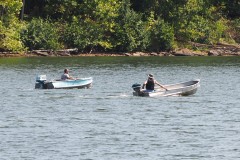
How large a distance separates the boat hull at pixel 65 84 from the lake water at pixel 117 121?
0.79m

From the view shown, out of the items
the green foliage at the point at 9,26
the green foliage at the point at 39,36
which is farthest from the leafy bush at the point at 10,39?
the green foliage at the point at 39,36

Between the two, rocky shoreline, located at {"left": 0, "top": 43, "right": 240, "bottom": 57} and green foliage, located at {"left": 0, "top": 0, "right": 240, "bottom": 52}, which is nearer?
rocky shoreline, located at {"left": 0, "top": 43, "right": 240, "bottom": 57}

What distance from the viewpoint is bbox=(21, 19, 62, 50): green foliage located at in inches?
4567

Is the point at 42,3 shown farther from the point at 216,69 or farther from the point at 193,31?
the point at 216,69

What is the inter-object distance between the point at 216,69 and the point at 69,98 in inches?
1324

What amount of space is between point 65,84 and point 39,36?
160ft

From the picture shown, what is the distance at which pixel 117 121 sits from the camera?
161 ft

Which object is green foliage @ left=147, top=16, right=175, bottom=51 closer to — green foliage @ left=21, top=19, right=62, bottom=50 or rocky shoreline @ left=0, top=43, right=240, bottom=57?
rocky shoreline @ left=0, top=43, right=240, bottom=57

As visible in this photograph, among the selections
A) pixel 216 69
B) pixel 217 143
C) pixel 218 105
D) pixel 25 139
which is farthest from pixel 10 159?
pixel 216 69

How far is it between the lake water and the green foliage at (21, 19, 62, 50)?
33.6 metres

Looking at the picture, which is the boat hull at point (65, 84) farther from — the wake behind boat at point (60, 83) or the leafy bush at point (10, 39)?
the leafy bush at point (10, 39)

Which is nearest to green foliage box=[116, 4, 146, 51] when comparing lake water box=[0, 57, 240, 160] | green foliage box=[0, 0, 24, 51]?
green foliage box=[0, 0, 24, 51]

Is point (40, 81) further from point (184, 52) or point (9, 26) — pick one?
point (184, 52)

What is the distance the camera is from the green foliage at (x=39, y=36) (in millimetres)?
116000
